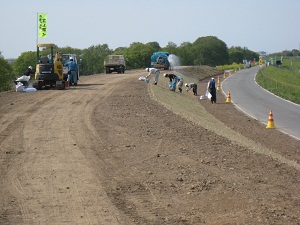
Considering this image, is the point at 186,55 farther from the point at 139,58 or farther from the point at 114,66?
the point at 114,66

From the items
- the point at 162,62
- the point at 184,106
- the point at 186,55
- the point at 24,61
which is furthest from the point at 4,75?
the point at 186,55

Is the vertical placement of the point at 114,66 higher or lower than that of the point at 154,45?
lower

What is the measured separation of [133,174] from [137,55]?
102 metres

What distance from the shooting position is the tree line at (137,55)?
10438cm

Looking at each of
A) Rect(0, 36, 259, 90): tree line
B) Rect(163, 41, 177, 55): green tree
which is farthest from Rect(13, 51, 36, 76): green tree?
Rect(163, 41, 177, 55): green tree

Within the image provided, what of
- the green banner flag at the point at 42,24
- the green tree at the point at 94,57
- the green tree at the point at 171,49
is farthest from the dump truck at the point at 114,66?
the green tree at the point at 171,49

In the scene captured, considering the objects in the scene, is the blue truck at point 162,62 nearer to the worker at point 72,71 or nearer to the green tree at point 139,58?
the worker at point 72,71

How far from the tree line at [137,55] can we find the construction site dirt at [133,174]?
43.4 meters

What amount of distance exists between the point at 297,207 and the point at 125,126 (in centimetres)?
820

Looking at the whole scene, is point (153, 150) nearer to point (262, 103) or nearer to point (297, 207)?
point (297, 207)

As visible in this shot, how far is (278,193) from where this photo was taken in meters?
9.74

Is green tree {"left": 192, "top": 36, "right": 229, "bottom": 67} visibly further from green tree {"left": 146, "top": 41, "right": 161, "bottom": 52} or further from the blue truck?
the blue truck

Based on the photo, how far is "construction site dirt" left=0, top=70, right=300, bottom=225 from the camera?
8.14 m

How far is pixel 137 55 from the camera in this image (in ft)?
366
